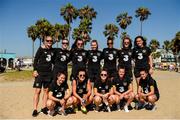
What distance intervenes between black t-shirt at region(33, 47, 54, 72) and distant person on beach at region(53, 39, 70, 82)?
211mm

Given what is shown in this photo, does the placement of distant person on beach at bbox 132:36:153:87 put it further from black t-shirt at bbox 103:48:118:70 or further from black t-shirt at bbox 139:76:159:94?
black t-shirt at bbox 103:48:118:70

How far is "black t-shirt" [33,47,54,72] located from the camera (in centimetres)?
907

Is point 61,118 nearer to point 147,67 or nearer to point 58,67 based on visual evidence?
point 58,67

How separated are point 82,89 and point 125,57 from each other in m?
1.63

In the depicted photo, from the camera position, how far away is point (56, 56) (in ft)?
30.5

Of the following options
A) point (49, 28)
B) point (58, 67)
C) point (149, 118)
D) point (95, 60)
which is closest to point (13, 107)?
point (58, 67)

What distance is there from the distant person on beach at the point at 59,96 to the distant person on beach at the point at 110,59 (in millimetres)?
1480

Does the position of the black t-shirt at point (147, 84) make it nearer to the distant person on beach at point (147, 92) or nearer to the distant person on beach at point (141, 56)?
the distant person on beach at point (147, 92)

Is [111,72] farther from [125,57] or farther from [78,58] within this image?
[78,58]

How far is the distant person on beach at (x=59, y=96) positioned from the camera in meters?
8.84

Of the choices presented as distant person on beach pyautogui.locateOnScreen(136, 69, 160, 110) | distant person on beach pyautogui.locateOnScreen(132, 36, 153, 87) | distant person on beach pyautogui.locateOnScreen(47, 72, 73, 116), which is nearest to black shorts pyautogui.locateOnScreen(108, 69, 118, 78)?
distant person on beach pyautogui.locateOnScreen(132, 36, 153, 87)

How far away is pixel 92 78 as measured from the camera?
9.77 meters

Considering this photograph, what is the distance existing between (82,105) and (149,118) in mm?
1859

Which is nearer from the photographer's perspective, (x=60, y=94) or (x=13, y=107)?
(x=60, y=94)
